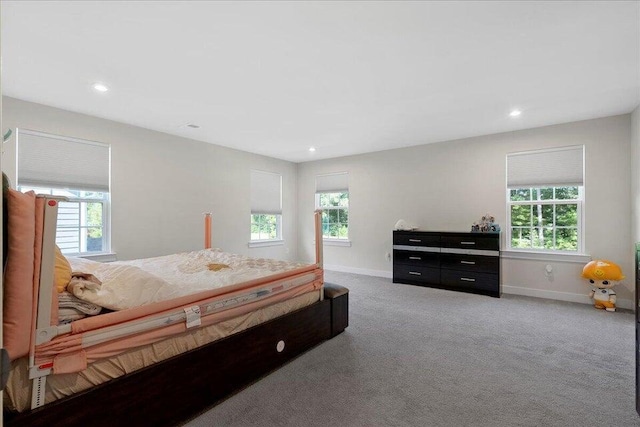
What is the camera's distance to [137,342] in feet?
5.27

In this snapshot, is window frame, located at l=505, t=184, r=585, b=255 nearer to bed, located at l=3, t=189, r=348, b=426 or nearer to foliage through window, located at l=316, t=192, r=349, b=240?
foliage through window, located at l=316, t=192, r=349, b=240

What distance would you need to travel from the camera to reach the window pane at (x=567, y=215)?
4.12 m

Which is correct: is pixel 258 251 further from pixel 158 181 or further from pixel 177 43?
pixel 177 43

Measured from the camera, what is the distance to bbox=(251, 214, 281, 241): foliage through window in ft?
19.6

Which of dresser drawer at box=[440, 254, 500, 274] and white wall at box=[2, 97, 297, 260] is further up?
white wall at box=[2, 97, 297, 260]

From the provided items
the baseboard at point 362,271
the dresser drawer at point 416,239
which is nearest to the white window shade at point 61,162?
the baseboard at point 362,271

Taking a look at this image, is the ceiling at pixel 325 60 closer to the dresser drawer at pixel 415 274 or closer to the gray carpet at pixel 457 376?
the dresser drawer at pixel 415 274

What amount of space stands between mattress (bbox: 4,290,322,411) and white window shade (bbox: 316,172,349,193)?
421 cm

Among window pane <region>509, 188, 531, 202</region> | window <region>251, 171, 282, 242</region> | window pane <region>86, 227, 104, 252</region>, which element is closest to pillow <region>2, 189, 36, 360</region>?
window pane <region>86, 227, 104, 252</region>

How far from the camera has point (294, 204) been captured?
22.6 ft

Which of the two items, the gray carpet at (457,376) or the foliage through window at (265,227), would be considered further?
the foliage through window at (265,227)

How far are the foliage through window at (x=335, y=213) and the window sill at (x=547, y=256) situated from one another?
288cm

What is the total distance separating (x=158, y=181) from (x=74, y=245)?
1.28 m

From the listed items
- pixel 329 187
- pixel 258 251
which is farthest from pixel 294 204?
pixel 258 251
